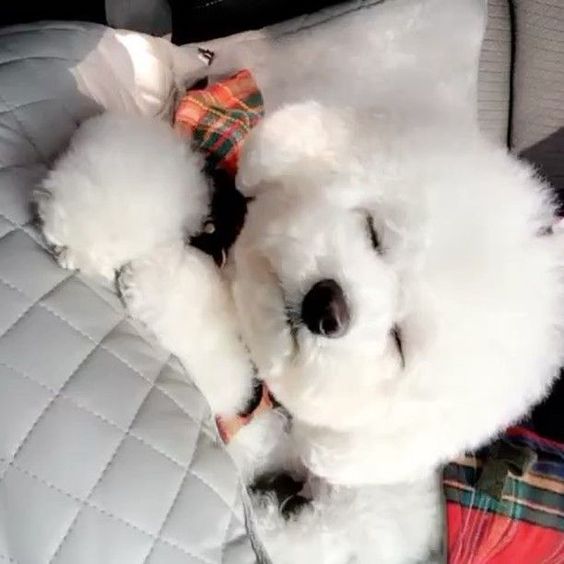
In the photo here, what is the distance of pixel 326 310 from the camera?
3.43 ft

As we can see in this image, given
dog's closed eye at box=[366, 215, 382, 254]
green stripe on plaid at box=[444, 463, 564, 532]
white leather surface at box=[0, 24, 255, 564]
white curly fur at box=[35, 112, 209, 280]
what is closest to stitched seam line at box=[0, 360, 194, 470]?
white leather surface at box=[0, 24, 255, 564]

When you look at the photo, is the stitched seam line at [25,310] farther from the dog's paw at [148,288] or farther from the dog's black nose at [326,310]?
the dog's black nose at [326,310]

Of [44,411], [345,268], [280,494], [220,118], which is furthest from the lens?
[280,494]

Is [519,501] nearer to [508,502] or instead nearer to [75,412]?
[508,502]

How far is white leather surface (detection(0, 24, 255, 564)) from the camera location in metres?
0.93

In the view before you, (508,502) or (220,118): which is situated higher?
(220,118)

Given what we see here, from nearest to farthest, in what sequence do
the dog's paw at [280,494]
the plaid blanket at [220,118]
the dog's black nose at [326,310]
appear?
the dog's black nose at [326,310] < the plaid blanket at [220,118] < the dog's paw at [280,494]

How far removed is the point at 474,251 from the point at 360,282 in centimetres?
14

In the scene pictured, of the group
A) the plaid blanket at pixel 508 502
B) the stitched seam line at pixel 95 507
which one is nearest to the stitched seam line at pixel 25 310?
the stitched seam line at pixel 95 507

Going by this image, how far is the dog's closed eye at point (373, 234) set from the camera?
3.64ft

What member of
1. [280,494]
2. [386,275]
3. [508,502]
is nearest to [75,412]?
[386,275]

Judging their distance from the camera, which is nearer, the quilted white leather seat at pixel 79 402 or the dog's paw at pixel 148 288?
the quilted white leather seat at pixel 79 402

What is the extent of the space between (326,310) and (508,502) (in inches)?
23.7

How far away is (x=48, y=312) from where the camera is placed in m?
1.00
